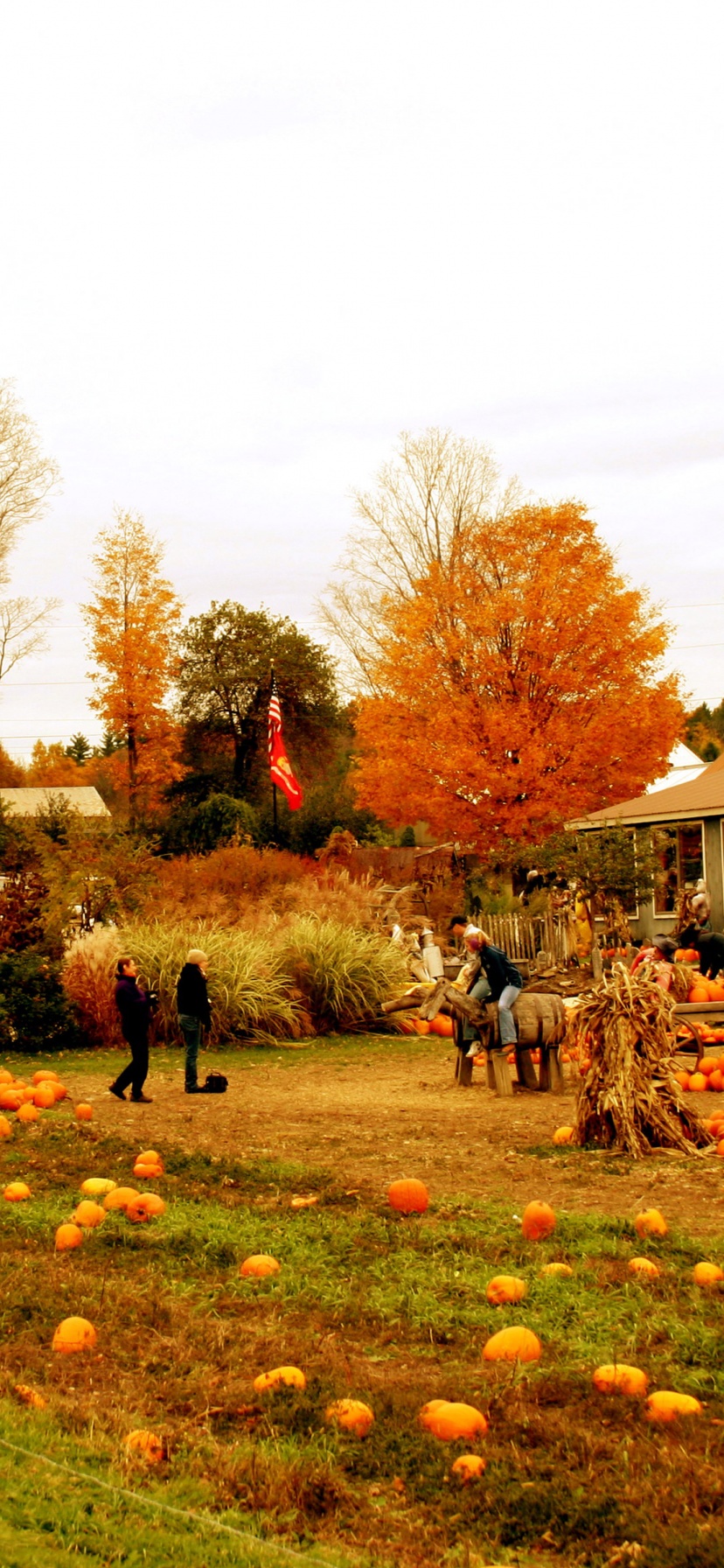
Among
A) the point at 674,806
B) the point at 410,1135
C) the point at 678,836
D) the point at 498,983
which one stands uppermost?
the point at 674,806

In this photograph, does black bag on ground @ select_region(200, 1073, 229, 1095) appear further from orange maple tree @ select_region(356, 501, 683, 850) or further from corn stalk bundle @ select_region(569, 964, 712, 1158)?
orange maple tree @ select_region(356, 501, 683, 850)

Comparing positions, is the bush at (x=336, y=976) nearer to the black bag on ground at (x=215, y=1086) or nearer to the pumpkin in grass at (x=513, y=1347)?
the black bag on ground at (x=215, y=1086)

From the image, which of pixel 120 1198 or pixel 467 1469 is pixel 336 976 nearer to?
pixel 120 1198

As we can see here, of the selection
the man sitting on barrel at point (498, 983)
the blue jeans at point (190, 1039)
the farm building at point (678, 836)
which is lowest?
the blue jeans at point (190, 1039)

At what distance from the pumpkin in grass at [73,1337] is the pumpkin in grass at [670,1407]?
71.3 inches

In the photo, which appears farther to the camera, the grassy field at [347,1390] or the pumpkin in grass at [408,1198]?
the pumpkin in grass at [408,1198]

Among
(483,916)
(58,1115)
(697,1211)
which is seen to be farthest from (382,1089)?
(483,916)

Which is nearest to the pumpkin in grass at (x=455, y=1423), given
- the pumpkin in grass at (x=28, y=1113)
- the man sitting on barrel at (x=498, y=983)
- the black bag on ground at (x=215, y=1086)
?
the pumpkin in grass at (x=28, y=1113)

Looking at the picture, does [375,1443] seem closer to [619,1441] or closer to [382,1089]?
[619,1441]

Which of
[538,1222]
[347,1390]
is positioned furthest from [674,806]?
[347,1390]

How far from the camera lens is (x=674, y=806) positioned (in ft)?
83.5

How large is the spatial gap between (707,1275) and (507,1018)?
6.08m

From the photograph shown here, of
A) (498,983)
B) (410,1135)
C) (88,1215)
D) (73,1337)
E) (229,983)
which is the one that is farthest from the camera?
(229,983)

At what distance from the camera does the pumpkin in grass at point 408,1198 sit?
6309mm
